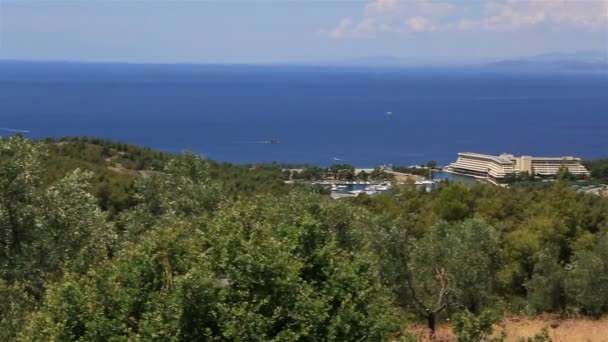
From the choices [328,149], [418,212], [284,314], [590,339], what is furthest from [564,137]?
[284,314]

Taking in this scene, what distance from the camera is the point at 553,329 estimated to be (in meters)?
13.5

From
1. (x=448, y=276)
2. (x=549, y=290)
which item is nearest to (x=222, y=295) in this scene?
(x=448, y=276)

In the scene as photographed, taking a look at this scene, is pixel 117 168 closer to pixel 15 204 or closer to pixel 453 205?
pixel 453 205

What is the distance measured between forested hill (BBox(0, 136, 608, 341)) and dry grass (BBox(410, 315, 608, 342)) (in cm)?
58

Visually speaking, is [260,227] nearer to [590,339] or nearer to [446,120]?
[590,339]

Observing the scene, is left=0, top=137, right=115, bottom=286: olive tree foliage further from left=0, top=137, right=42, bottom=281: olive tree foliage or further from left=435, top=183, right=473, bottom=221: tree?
left=435, top=183, right=473, bottom=221: tree

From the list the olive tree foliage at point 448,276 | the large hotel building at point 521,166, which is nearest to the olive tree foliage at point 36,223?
the olive tree foliage at point 448,276

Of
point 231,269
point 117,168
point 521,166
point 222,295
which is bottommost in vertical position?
point 521,166

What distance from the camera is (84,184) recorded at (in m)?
11.8

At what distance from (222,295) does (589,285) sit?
1217 cm

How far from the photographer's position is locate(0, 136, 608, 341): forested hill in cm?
718

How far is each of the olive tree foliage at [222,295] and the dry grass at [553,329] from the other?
167 inches

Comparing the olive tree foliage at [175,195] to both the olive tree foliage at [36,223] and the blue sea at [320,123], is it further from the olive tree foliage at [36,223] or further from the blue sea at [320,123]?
the blue sea at [320,123]

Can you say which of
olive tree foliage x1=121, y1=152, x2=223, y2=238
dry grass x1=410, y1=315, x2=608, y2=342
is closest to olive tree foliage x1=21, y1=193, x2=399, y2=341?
dry grass x1=410, y1=315, x2=608, y2=342
